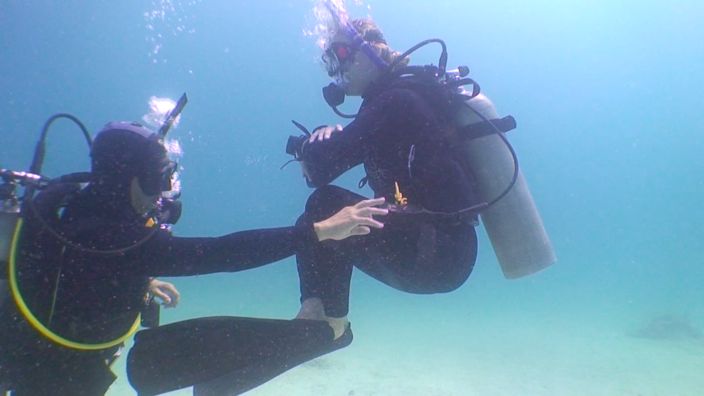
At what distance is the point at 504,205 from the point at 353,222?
167 centimetres

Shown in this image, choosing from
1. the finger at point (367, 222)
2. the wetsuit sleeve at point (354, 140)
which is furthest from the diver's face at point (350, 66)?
the finger at point (367, 222)

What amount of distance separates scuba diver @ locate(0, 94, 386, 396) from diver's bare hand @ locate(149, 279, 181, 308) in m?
1.07

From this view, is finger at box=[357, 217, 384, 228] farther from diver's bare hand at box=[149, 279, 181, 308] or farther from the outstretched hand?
diver's bare hand at box=[149, 279, 181, 308]

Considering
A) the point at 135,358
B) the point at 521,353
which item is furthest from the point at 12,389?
the point at 521,353

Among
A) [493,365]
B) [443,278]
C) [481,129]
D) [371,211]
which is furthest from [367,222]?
[493,365]

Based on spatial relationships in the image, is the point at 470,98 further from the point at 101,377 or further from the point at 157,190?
the point at 101,377

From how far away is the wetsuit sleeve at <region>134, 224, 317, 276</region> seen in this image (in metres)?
2.95

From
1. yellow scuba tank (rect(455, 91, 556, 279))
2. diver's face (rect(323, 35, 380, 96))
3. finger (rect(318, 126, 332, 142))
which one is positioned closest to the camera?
finger (rect(318, 126, 332, 142))

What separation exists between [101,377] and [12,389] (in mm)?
545

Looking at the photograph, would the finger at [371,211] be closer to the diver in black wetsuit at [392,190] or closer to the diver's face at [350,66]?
the diver in black wetsuit at [392,190]

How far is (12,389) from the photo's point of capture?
10.1 ft

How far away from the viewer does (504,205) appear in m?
4.12

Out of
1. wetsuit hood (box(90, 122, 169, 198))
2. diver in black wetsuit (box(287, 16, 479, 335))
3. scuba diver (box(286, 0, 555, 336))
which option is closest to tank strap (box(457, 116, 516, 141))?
scuba diver (box(286, 0, 555, 336))

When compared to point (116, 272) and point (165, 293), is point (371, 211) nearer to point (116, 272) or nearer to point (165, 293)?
point (116, 272)
